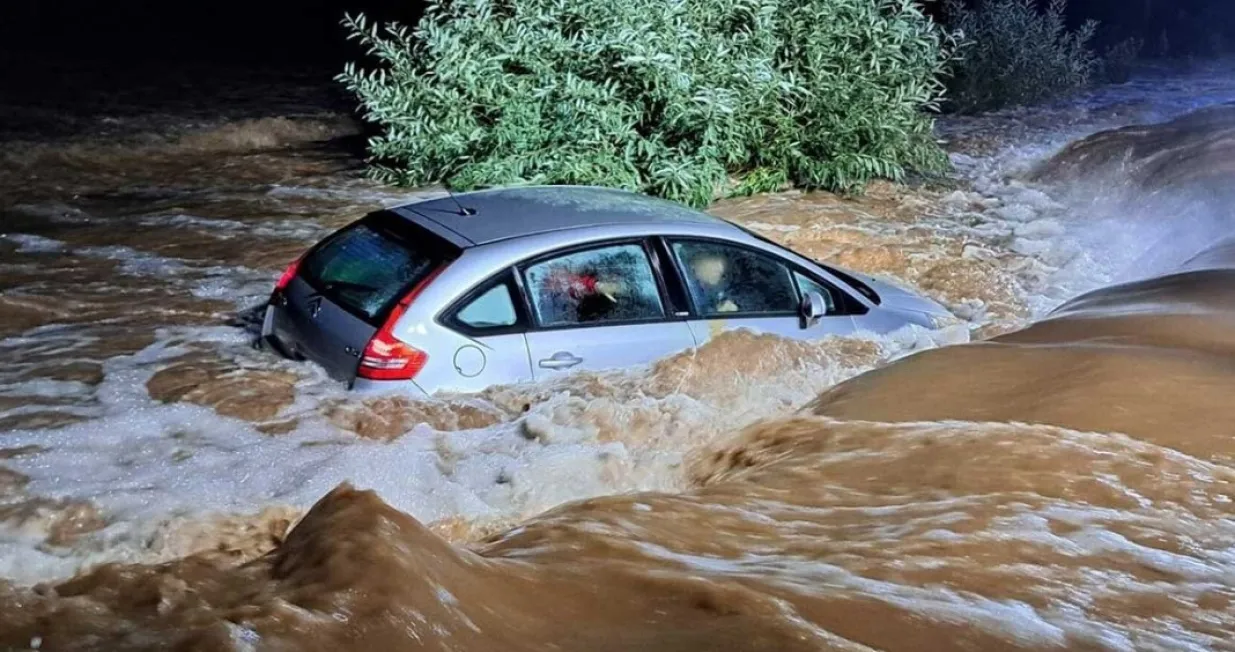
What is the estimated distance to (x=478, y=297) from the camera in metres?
6.12

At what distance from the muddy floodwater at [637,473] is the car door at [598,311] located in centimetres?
13

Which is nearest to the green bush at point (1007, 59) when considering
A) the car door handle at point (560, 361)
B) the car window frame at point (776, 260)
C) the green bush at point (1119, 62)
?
the green bush at point (1119, 62)

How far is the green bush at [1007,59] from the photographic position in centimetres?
1881

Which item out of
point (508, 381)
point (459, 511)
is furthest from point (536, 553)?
point (508, 381)

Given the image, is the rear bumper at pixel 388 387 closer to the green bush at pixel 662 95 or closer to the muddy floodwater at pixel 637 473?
the muddy floodwater at pixel 637 473

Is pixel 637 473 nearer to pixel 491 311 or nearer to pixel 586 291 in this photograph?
pixel 586 291

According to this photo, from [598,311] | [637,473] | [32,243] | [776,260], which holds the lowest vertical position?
[32,243]

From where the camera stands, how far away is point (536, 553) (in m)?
4.43

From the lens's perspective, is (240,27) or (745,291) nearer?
(745,291)

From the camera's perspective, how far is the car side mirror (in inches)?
272

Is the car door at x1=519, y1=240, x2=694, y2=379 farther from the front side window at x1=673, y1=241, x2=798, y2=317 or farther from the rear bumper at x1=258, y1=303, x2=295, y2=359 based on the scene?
the rear bumper at x1=258, y1=303, x2=295, y2=359

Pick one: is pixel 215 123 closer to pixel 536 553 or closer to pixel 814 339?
pixel 814 339

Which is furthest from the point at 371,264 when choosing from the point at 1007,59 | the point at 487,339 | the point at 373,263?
the point at 1007,59

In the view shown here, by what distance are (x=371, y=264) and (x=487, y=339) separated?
75 cm
